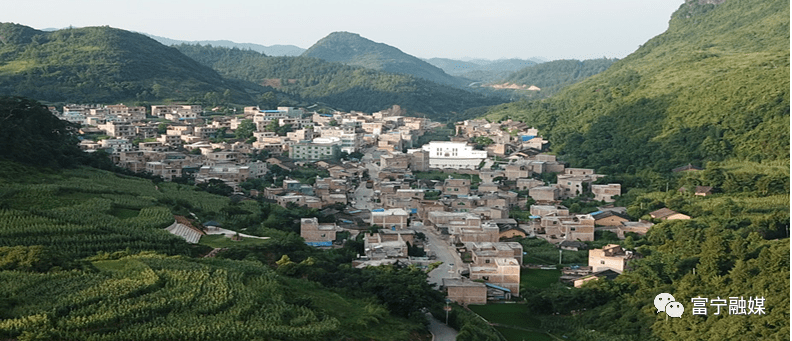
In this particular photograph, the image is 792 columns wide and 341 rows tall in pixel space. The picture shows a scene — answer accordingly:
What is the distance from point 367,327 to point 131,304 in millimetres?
3493

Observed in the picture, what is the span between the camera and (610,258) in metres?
19.4

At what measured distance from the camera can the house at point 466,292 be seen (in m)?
17.2

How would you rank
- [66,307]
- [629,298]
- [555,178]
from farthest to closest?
[555,178] < [629,298] < [66,307]

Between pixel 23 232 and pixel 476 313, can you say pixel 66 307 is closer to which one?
pixel 23 232

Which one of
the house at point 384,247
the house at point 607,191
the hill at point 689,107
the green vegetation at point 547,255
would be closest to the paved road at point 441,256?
the house at point 384,247

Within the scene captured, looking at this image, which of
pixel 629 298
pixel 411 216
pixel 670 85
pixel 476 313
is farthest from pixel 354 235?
pixel 670 85

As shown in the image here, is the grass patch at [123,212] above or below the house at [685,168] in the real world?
below

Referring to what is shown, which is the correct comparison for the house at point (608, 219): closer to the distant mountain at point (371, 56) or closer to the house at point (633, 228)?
the house at point (633, 228)

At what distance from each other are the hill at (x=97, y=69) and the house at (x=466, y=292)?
35.5 metres

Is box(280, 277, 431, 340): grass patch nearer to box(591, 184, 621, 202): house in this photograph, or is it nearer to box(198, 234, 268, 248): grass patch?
box(198, 234, 268, 248): grass patch

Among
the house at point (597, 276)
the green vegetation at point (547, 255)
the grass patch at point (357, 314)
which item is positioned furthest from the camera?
the green vegetation at point (547, 255)

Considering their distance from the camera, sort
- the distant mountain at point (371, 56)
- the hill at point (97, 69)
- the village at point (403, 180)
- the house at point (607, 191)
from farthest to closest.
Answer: the distant mountain at point (371, 56), the hill at point (97, 69), the house at point (607, 191), the village at point (403, 180)

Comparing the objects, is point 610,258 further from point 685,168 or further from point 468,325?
point 685,168

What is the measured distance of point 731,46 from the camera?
49.0m
